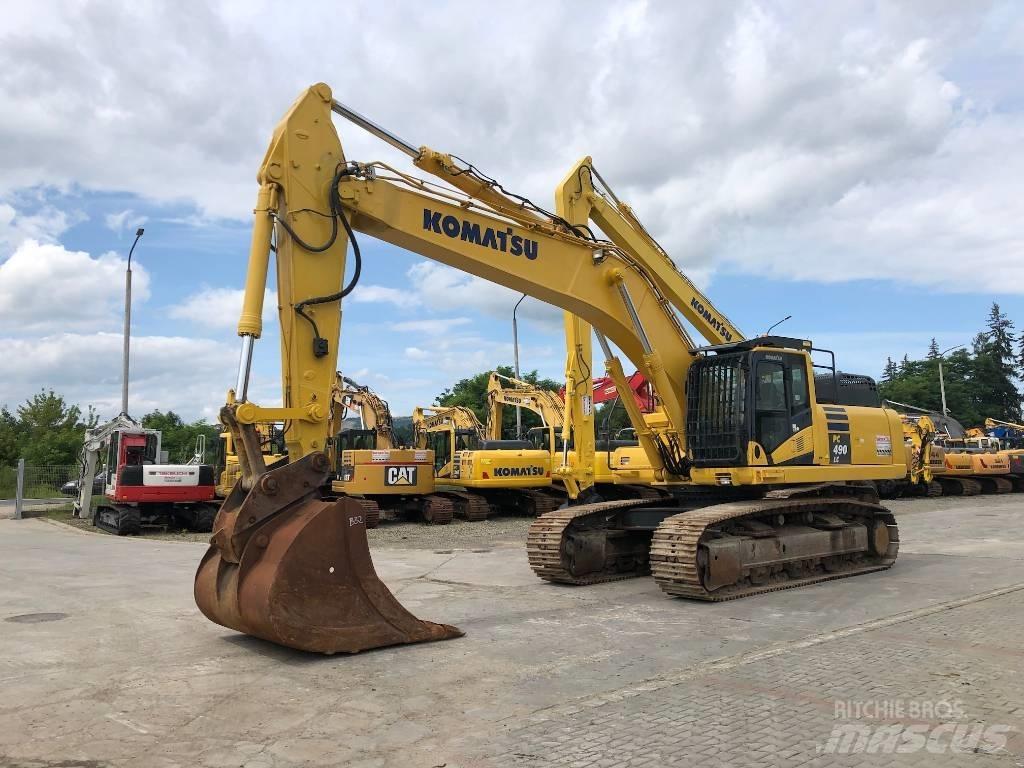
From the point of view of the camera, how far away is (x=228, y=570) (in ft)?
23.1

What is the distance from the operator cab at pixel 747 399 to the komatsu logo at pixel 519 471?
1097 cm

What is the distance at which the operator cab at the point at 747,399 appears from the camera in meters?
10.5

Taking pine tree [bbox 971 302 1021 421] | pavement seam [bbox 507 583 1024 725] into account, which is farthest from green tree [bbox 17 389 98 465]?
pine tree [bbox 971 302 1021 421]

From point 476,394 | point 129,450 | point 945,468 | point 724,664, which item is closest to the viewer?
point 724,664

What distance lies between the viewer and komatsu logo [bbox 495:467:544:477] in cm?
2175

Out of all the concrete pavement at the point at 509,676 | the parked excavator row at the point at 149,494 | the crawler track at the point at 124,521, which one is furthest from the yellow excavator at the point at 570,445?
the crawler track at the point at 124,521

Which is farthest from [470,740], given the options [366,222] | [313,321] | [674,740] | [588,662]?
[366,222]

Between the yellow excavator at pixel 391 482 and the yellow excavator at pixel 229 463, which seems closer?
the yellow excavator at pixel 229 463

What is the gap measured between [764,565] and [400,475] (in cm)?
1234

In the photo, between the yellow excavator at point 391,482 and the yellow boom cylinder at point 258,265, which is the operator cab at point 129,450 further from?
the yellow boom cylinder at point 258,265

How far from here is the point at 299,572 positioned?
6.58 metres

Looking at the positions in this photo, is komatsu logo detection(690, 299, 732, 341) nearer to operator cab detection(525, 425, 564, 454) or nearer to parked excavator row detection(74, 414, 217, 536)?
operator cab detection(525, 425, 564, 454)

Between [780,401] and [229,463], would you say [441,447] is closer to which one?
[229,463]

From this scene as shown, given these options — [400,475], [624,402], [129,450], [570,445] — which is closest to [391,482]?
[400,475]
